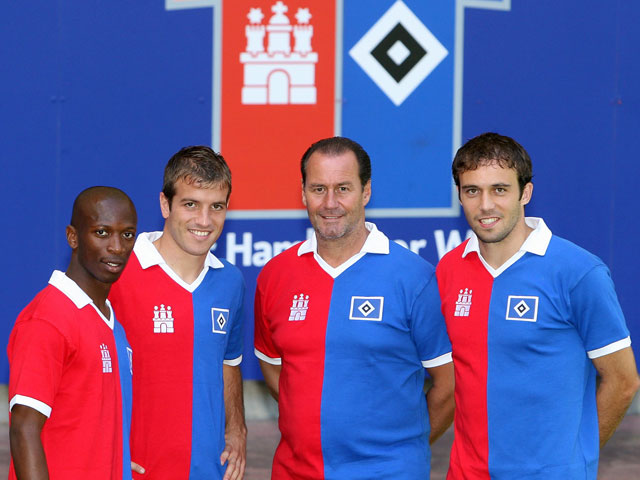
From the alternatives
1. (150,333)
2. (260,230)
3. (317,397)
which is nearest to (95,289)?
(150,333)

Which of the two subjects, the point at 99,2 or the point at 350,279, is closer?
the point at 350,279

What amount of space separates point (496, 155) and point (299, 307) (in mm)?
950

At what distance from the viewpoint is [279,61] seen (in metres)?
6.77

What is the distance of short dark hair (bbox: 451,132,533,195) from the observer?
11.6ft

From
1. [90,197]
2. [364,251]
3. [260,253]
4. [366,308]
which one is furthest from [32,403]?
[260,253]

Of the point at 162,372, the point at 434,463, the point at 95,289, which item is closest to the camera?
the point at 95,289

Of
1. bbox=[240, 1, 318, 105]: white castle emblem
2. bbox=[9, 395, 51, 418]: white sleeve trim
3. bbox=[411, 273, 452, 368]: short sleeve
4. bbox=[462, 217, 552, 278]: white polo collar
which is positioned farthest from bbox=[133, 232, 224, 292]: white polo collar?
bbox=[240, 1, 318, 105]: white castle emblem

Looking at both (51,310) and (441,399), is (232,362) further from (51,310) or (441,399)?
(51,310)

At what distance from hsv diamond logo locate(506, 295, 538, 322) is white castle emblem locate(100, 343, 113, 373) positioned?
142 centimetres

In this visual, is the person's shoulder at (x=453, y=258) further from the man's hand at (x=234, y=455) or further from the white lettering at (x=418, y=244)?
the white lettering at (x=418, y=244)

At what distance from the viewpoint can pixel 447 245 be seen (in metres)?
6.90

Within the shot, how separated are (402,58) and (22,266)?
3.06 m

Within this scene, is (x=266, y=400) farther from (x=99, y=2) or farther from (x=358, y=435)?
(x=358, y=435)

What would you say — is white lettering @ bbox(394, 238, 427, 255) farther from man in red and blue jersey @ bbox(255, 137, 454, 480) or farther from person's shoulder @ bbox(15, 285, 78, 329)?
person's shoulder @ bbox(15, 285, 78, 329)
